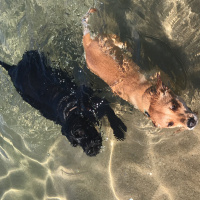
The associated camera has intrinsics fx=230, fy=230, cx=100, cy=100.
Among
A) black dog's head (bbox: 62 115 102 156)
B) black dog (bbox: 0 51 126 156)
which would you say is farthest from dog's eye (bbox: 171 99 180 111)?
black dog (bbox: 0 51 126 156)

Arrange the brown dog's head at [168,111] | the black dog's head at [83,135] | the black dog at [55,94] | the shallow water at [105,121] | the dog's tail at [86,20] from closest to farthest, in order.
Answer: the brown dog's head at [168,111]
the black dog's head at [83,135]
the black dog at [55,94]
the shallow water at [105,121]
the dog's tail at [86,20]

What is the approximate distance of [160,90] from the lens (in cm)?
358

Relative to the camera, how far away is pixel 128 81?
4.35 metres

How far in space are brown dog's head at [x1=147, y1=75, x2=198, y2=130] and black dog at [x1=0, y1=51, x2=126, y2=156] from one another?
129 cm

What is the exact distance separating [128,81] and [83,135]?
1.43 meters

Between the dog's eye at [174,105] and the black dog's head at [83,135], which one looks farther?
the black dog's head at [83,135]

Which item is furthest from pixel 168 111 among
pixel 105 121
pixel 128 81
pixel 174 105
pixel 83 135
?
pixel 105 121

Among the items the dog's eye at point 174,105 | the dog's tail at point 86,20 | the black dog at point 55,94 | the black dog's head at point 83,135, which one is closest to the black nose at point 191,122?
the dog's eye at point 174,105

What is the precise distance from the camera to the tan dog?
3.51 metres

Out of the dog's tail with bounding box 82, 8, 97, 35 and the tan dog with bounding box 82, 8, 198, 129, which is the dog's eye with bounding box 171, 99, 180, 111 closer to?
the tan dog with bounding box 82, 8, 198, 129

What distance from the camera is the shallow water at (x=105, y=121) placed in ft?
14.9

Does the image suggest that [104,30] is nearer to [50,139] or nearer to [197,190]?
[50,139]

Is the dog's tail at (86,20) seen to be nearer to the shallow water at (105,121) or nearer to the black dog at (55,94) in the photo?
the shallow water at (105,121)

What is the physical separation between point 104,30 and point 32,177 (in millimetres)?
4104
